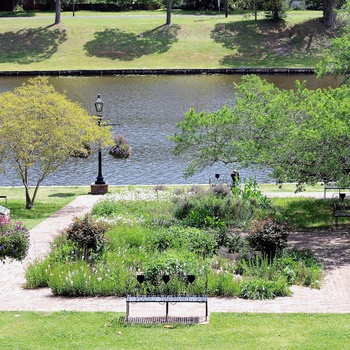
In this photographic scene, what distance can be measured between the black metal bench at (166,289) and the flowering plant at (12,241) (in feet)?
7.15

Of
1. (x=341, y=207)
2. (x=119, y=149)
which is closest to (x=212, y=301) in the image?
(x=341, y=207)

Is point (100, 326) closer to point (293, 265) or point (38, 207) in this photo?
point (293, 265)

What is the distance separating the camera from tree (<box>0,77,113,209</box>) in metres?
24.8

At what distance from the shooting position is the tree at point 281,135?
66.6 ft

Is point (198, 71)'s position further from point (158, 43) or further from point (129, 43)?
point (129, 43)

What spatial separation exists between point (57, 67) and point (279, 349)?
64.8m

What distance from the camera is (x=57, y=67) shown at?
73.7 meters

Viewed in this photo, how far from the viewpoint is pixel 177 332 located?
12398 millimetres

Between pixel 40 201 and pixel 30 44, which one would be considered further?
pixel 30 44

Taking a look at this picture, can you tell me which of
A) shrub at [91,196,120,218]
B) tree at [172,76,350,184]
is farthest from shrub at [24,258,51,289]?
tree at [172,76,350,184]

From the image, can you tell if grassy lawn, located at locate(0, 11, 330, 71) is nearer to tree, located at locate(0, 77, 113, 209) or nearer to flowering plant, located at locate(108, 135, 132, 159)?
flowering plant, located at locate(108, 135, 132, 159)

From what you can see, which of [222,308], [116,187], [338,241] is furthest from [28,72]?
[222,308]

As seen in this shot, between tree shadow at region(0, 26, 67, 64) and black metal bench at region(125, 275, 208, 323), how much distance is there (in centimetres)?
6355

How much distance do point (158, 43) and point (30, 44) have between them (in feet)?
43.0
